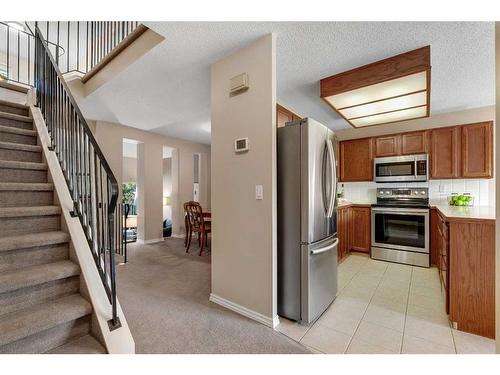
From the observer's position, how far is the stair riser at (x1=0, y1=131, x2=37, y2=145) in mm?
2117

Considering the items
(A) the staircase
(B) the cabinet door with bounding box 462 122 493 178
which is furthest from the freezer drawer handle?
(B) the cabinet door with bounding box 462 122 493 178

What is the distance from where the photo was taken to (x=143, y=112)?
148 inches

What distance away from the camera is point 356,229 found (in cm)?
412

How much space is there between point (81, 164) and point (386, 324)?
9.63ft

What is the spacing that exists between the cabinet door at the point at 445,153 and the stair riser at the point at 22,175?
16.8 ft

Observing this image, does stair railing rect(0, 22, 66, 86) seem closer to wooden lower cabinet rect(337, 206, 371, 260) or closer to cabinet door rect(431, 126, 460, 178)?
wooden lower cabinet rect(337, 206, 371, 260)

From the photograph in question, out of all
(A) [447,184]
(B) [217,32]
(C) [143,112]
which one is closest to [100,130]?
(C) [143,112]

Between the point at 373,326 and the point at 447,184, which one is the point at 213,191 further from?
the point at 447,184

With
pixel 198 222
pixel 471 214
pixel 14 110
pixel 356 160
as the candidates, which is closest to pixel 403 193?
pixel 356 160

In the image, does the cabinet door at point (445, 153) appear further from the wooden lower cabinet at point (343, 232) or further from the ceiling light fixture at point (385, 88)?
the wooden lower cabinet at point (343, 232)

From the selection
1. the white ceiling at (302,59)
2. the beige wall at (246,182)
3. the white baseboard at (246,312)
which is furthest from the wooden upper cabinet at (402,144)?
the white baseboard at (246,312)

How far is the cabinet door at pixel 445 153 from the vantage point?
11.6 ft

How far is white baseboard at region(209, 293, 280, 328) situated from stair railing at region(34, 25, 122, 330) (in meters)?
1.03
